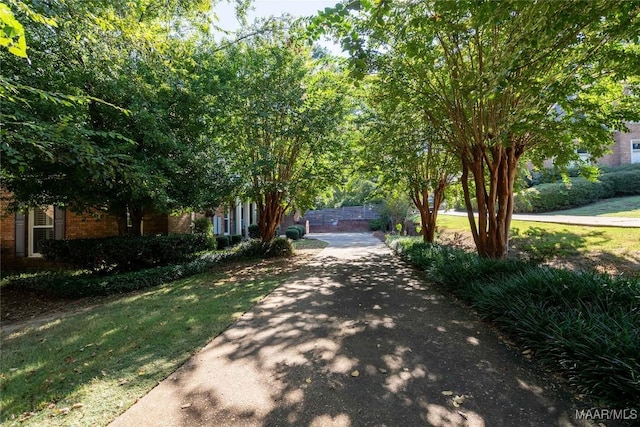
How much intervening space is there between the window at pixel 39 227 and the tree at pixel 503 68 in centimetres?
1158

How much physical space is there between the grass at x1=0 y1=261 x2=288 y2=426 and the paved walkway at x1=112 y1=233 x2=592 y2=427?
0.92ft

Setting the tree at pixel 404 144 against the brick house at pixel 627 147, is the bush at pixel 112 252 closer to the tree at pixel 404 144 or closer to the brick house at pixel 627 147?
the tree at pixel 404 144

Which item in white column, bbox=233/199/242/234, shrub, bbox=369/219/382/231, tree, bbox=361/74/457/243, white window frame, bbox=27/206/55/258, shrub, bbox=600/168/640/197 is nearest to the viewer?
tree, bbox=361/74/457/243

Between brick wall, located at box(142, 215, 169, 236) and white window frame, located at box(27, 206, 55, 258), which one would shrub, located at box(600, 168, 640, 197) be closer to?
brick wall, located at box(142, 215, 169, 236)

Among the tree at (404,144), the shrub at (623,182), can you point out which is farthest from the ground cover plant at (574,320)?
the shrub at (623,182)

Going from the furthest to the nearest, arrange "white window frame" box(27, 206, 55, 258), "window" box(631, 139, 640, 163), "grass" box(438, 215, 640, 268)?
1. "window" box(631, 139, 640, 163)
2. "white window frame" box(27, 206, 55, 258)
3. "grass" box(438, 215, 640, 268)

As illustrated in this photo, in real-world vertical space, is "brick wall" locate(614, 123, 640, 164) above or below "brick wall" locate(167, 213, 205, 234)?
above

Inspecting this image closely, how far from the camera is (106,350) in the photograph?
4.08 metres

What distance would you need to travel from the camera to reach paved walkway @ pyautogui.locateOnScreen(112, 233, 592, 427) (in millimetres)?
2707

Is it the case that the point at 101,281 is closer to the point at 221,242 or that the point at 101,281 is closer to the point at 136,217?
the point at 136,217

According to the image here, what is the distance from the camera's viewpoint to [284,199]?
43.3 feet

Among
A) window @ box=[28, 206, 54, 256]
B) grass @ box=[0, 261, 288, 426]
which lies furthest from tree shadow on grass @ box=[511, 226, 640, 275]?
window @ box=[28, 206, 54, 256]

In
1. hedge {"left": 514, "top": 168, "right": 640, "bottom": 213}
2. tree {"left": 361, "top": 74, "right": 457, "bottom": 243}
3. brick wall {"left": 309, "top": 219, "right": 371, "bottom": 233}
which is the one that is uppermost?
tree {"left": 361, "top": 74, "right": 457, "bottom": 243}

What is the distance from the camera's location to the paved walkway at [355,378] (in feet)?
8.88
